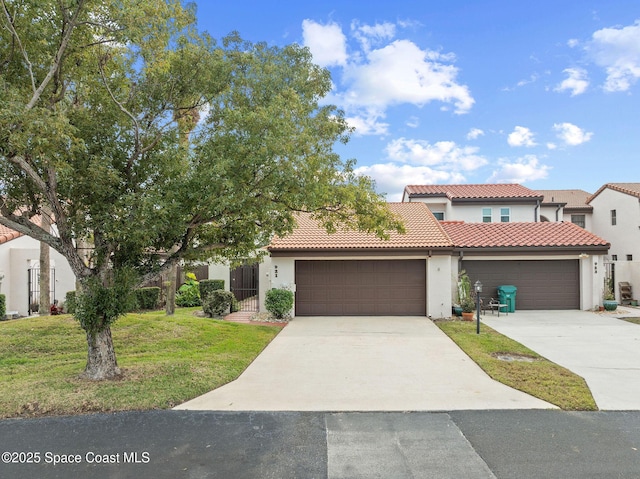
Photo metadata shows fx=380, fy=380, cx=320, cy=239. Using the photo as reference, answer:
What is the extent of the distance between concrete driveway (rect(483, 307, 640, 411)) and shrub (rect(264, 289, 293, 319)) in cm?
652

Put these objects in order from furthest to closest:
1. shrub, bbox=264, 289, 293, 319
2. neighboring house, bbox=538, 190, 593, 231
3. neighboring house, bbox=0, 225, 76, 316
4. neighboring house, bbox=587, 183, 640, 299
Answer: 1. neighboring house, bbox=538, 190, 593, 231
2. neighboring house, bbox=587, 183, 640, 299
3. neighboring house, bbox=0, 225, 76, 316
4. shrub, bbox=264, 289, 293, 319

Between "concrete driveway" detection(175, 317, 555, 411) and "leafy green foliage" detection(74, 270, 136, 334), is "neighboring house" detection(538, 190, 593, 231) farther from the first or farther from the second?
"leafy green foliage" detection(74, 270, 136, 334)

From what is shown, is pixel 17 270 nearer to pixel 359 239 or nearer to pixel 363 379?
pixel 359 239

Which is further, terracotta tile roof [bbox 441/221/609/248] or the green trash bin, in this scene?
terracotta tile roof [bbox 441/221/609/248]

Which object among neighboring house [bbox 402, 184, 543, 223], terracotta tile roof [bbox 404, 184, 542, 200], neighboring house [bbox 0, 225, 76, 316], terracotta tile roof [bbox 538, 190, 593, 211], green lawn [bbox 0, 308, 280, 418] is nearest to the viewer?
green lawn [bbox 0, 308, 280, 418]

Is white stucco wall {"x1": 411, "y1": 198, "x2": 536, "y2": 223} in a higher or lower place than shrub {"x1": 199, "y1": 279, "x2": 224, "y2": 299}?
higher

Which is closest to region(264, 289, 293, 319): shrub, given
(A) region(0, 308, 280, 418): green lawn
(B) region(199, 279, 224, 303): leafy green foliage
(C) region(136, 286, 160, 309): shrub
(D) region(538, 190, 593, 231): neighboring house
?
(A) region(0, 308, 280, 418): green lawn

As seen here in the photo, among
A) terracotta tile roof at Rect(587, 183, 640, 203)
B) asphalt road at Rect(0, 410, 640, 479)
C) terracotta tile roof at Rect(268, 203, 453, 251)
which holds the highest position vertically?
terracotta tile roof at Rect(587, 183, 640, 203)

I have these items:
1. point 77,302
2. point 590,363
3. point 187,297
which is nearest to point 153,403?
point 77,302

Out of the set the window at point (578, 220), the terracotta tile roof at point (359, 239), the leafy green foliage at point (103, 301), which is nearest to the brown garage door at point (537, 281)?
the terracotta tile roof at point (359, 239)

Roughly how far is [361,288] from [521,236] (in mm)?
6946

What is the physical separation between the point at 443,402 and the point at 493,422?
801 mm

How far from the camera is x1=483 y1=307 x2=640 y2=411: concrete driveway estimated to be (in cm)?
595

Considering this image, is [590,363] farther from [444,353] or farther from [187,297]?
[187,297]
